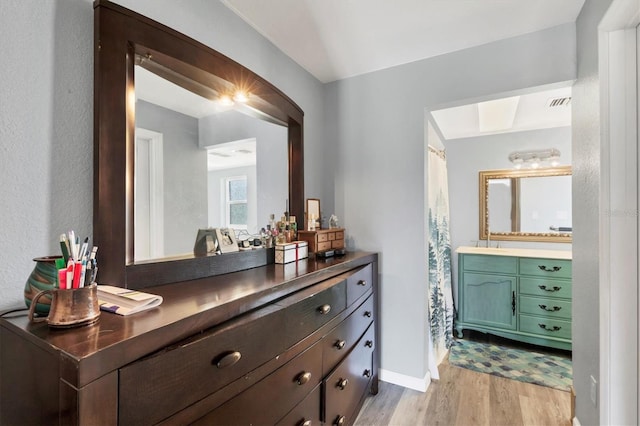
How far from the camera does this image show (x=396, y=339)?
7.00ft

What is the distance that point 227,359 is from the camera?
31.3 inches

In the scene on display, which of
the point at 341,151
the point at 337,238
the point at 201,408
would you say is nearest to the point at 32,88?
the point at 201,408

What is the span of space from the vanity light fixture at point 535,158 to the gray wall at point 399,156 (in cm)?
171

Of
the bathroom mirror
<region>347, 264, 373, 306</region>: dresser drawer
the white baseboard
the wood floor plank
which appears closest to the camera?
<region>347, 264, 373, 306</region>: dresser drawer

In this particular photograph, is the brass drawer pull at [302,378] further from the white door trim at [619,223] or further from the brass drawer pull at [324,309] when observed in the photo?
the white door trim at [619,223]

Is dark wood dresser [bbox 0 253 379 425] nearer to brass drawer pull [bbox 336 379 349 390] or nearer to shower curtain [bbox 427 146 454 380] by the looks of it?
brass drawer pull [bbox 336 379 349 390]

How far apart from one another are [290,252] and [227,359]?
34.7 inches

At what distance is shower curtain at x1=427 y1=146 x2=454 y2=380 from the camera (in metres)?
2.35

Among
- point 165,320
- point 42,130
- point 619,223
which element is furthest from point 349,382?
point 42,130

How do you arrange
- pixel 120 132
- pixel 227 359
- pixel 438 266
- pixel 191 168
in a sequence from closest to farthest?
pixel 227 359 < pixel 120 132 < pixel 191 168 < pixel 438 266

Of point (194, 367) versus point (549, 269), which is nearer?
point (194, 367)

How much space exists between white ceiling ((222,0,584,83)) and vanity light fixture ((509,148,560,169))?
Result: 177 cm

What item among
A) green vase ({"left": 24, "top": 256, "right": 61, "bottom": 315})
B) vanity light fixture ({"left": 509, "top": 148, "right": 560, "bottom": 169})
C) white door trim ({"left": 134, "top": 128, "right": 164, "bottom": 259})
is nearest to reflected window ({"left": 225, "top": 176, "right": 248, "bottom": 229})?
white door trim ({"left": 134, "top": 128, "right": 164, "bottom": 259})

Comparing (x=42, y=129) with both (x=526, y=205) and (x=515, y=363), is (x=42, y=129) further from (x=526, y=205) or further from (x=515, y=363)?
(x=526, y=205)
